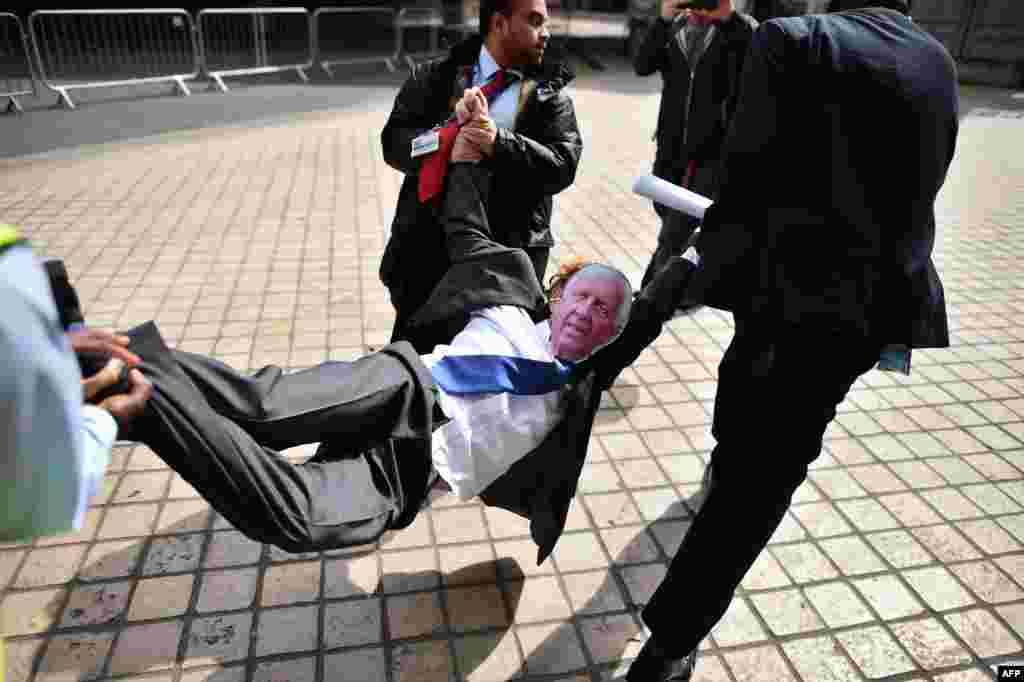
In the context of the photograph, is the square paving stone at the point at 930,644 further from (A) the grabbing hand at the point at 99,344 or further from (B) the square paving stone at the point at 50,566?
(B) the square paving stone at the point at 50,566

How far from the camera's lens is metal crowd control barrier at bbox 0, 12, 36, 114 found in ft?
26.5

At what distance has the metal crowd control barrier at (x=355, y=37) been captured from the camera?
1352 cm

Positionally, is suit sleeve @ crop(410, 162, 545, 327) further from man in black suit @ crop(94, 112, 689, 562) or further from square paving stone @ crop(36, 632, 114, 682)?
square paving stone @ crop(36, 632, 114, 682)

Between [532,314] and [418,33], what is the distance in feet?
51.5

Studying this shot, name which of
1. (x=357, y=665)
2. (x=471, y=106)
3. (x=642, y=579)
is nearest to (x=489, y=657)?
(x=357, y=665)

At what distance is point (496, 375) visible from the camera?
1.97 metres

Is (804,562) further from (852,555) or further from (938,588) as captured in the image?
(938,588)

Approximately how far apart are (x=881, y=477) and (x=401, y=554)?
200 cm

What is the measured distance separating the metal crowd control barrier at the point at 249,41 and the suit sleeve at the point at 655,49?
765 centimetres

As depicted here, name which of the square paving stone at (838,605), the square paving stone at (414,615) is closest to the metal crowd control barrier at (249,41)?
the square paving stone at (414,615)

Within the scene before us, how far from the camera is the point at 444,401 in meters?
1.88

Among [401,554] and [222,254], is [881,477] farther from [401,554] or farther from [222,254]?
[222,254]

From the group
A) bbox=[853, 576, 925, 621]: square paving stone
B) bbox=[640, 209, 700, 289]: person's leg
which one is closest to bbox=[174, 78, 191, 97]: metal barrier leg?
bbox=[640, 209, 700, 289]: person's leg

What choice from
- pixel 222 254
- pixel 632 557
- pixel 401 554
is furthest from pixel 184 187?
pixel 632 557
